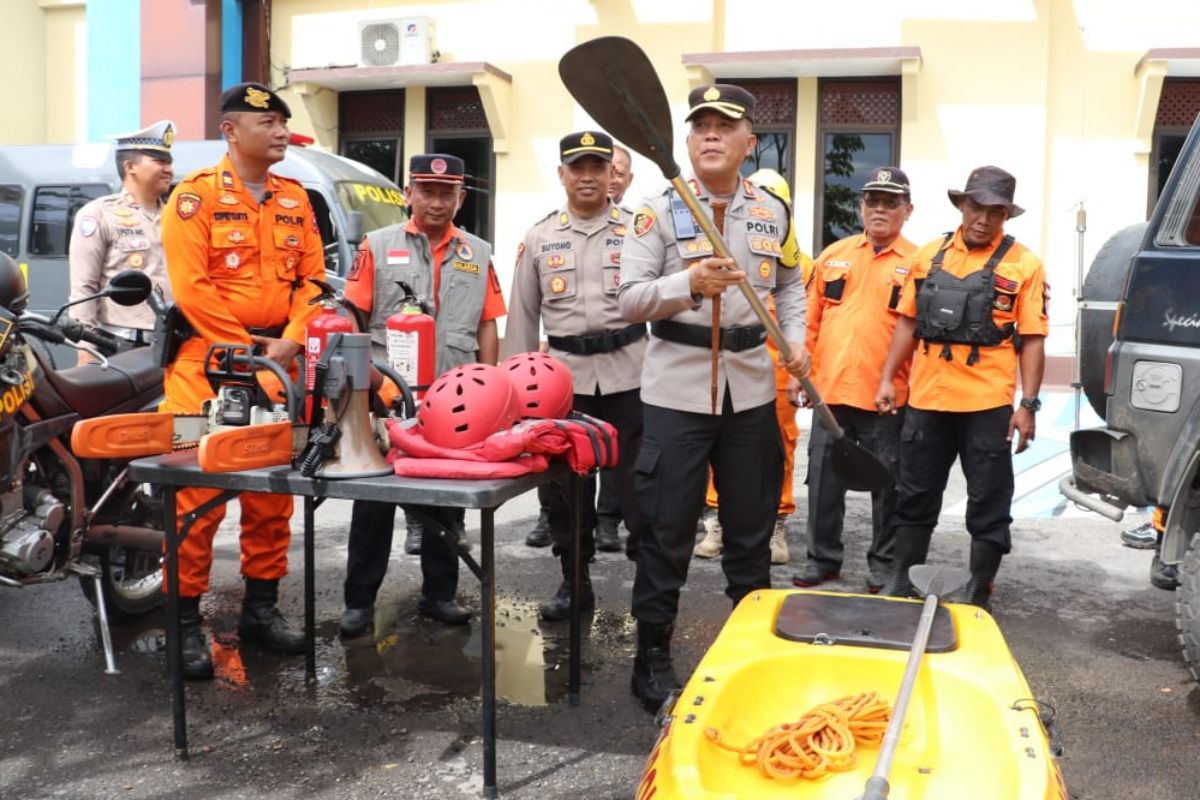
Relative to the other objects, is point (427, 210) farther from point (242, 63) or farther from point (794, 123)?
point (242, 63)

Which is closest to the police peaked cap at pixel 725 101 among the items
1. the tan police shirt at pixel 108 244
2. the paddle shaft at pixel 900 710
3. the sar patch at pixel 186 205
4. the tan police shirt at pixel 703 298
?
the tan police shirt at pixel 703 298

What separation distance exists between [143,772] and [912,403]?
338 cm

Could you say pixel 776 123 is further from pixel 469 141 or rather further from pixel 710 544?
pixel 710 544

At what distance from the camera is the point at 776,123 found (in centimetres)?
1245

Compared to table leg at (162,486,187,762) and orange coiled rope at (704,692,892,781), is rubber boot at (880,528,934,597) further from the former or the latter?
table leg at (162,486,187,762)

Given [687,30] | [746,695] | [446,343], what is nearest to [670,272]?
[446,343]

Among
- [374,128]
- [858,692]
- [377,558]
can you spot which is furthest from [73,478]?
[374,128]

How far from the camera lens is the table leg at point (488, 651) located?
328 centimetres

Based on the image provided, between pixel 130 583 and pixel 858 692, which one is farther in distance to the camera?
pixel 130 583

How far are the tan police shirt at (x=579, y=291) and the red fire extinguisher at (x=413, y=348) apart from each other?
1.05 m

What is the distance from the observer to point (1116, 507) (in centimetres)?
451

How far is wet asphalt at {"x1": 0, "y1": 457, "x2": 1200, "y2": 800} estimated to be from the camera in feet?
11.4

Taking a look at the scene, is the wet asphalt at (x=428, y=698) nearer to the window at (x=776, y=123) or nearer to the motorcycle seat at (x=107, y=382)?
the motorcycle seat at (x=107, y=382)

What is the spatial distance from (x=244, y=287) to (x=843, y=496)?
296 cm
